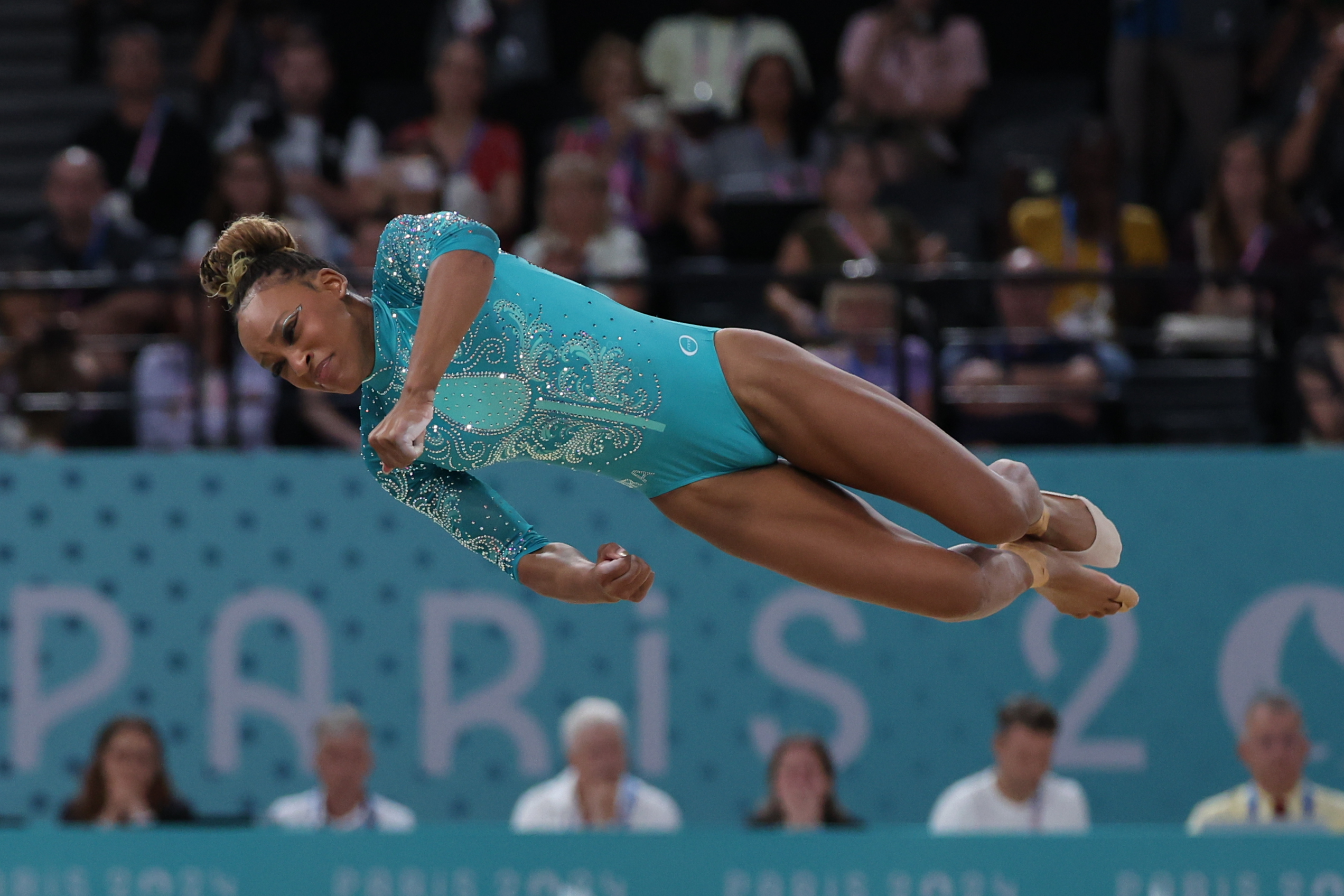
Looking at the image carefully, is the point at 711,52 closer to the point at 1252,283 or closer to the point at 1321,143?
the point at 1321,143

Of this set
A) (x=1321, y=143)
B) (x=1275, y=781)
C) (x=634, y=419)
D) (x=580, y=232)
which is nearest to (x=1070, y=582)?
(x=634, y=419)

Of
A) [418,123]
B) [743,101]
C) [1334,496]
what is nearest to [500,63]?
[418,123]

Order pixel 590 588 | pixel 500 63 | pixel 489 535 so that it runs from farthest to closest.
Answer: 1. pixel 500 63
2. pixel 489 535
3. pixel 590 588

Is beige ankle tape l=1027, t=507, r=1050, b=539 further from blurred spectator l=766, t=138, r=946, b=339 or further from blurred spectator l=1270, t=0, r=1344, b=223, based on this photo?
blurred spectator l=1270, t=0, r=1344, b=223

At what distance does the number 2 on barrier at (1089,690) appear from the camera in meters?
7.13

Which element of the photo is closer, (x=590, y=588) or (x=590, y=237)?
(x=590, y=588)

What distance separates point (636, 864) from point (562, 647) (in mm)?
1793

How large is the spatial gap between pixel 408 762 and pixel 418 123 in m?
3.04

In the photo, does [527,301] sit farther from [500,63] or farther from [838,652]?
[500,63]

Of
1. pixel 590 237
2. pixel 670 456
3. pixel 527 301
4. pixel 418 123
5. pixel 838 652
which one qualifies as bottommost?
pixel 838 652

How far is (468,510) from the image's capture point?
4.25 metres

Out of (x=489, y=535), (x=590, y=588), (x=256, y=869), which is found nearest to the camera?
(x=590, y=588)

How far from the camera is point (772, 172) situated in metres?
8.17

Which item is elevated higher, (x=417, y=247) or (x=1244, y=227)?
(x=1244, y=227)
